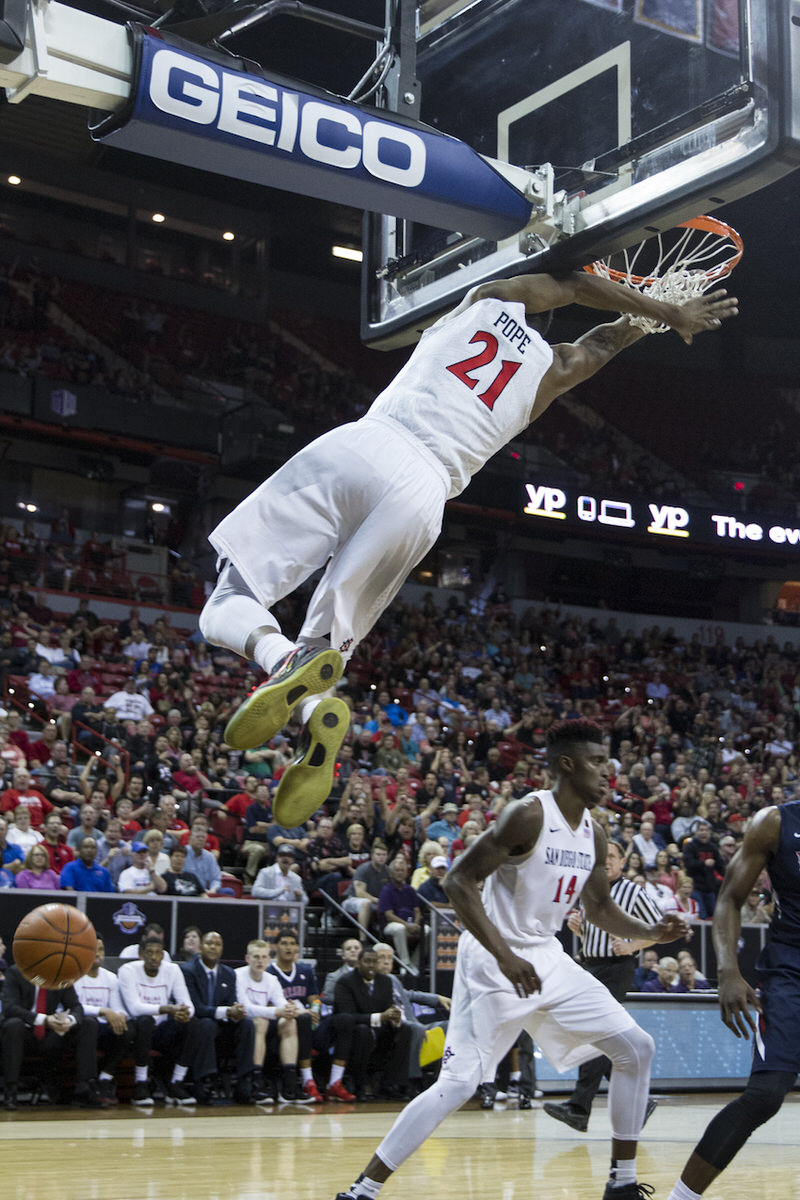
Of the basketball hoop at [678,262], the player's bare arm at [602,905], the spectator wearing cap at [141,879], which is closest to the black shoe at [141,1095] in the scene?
the spectator wearing cap at [141,879]

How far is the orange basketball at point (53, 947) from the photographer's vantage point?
335 inches

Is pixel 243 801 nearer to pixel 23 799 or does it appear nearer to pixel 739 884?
pixel 23 799

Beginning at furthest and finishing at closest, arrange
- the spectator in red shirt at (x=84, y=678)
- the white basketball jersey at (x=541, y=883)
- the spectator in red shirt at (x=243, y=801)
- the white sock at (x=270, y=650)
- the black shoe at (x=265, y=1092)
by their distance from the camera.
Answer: the spectator in red shirt at (x=84, y=678), the spectator in red shirt at (x=243, y=801), the black shoe at (x=265, y=1092), the white basketball jersey at (x=541, y=883), the white sock at (x=270, y=650)

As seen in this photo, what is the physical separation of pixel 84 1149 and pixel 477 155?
237 inches

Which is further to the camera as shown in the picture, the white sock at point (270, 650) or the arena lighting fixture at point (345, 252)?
the arena lighting fixture at point (345, 252)

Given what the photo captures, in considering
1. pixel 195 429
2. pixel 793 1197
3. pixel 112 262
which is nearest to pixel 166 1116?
pixel 793 1197

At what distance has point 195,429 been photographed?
25.0 metres

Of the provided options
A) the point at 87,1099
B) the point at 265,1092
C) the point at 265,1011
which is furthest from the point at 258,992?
the point at 87,1099

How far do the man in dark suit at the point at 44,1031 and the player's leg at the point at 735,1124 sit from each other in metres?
6.10

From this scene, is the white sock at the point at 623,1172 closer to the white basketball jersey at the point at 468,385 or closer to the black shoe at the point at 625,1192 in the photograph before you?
the black shoe at the point at 625,1192

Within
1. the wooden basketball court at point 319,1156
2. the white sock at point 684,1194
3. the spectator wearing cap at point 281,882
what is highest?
the spectator wearing cap at point 281,882

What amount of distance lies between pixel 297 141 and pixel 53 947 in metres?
5.58

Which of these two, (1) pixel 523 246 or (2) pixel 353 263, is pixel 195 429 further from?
(1) pixel 523 246

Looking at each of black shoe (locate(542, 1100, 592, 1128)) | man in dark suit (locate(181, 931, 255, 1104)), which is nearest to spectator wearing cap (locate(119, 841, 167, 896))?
man in dark suit (locate(181, 931, 255, 1104))
